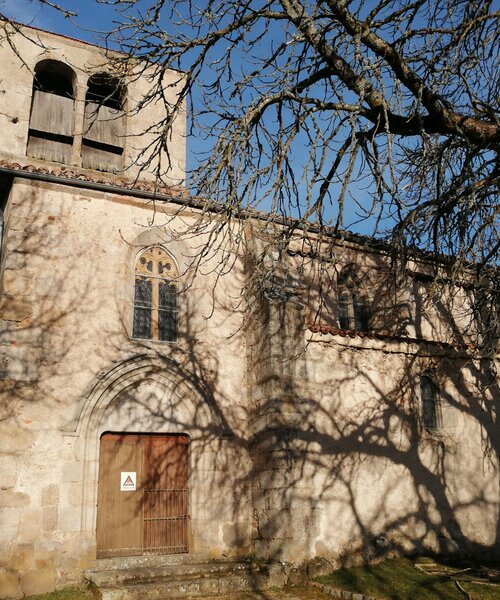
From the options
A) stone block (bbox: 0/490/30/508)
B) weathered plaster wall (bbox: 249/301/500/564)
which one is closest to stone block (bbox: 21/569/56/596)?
stone block (bbox: 0/490/30/508)

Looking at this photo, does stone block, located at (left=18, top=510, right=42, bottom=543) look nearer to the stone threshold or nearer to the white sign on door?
the white sign on door

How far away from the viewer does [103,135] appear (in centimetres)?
1372

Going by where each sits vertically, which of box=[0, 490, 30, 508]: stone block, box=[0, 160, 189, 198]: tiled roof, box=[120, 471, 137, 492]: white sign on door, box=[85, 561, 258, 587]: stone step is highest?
box=[0, 160, 189, 198]: tiled roof

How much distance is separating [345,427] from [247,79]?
21.5 ft

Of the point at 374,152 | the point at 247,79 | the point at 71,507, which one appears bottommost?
the point at 71,507

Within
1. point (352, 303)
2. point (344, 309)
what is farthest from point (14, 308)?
point (352, 303)

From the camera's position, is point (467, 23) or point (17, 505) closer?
point (467, 23)

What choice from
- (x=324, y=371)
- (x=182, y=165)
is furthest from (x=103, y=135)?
(x=324, y=371)

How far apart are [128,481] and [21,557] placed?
6.45ft

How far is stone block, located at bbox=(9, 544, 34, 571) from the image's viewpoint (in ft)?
28.0

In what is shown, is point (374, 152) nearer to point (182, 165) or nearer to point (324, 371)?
point (324, 371)

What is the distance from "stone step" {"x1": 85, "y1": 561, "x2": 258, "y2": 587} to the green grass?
1381 mm

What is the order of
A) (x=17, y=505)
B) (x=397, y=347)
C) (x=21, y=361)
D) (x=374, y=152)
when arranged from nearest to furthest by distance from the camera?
(x=374, y=152)
(x=17, y=505)
(x=21, y=361)
(x=397, y=347)

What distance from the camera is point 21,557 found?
8.61 metres
